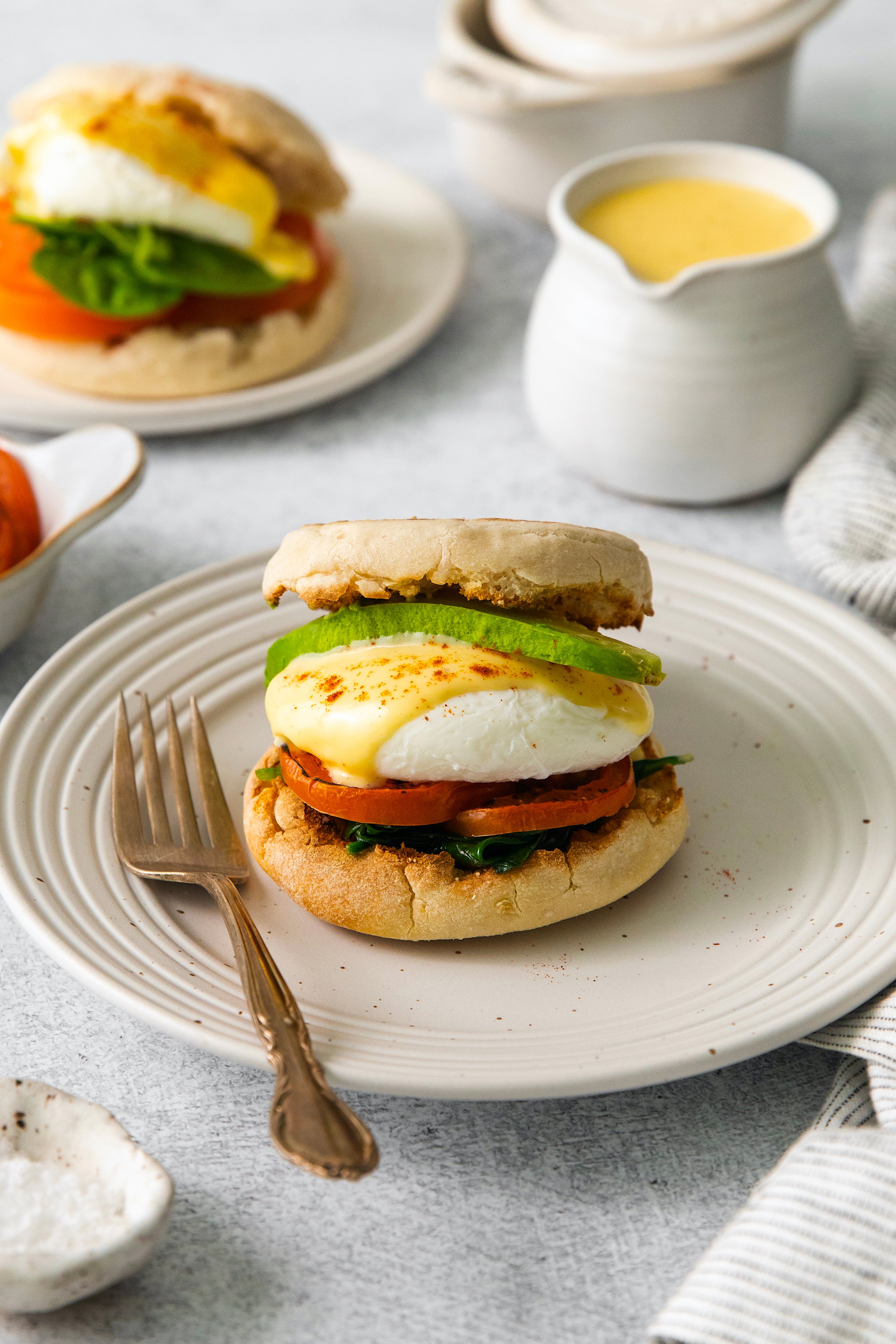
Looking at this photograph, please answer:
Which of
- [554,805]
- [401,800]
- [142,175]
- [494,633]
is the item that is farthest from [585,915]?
[142,175]

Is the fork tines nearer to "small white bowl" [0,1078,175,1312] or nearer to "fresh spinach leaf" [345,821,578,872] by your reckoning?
"fresh spinach leaf" [345,821,578,872]

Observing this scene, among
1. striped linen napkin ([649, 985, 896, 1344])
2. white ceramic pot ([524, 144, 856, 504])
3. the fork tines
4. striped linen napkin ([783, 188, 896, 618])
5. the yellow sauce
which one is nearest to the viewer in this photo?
striped linen napkin ([649, 985, 896, 1344])

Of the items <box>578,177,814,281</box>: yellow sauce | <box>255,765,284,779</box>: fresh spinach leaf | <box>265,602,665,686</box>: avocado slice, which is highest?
<box>578,177,814,281</box>: yellow sauce

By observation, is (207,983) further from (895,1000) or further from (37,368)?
(37,368)

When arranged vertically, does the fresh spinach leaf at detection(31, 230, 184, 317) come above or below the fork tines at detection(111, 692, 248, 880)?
above

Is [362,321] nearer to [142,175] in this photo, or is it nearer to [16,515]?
[142,175]

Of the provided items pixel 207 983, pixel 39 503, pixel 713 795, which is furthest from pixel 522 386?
pixel 207 983

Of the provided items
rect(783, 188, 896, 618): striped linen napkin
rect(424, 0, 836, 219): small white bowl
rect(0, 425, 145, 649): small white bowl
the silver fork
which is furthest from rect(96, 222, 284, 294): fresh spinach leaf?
rect(783, 188, 896, 618): striped linen napkin
